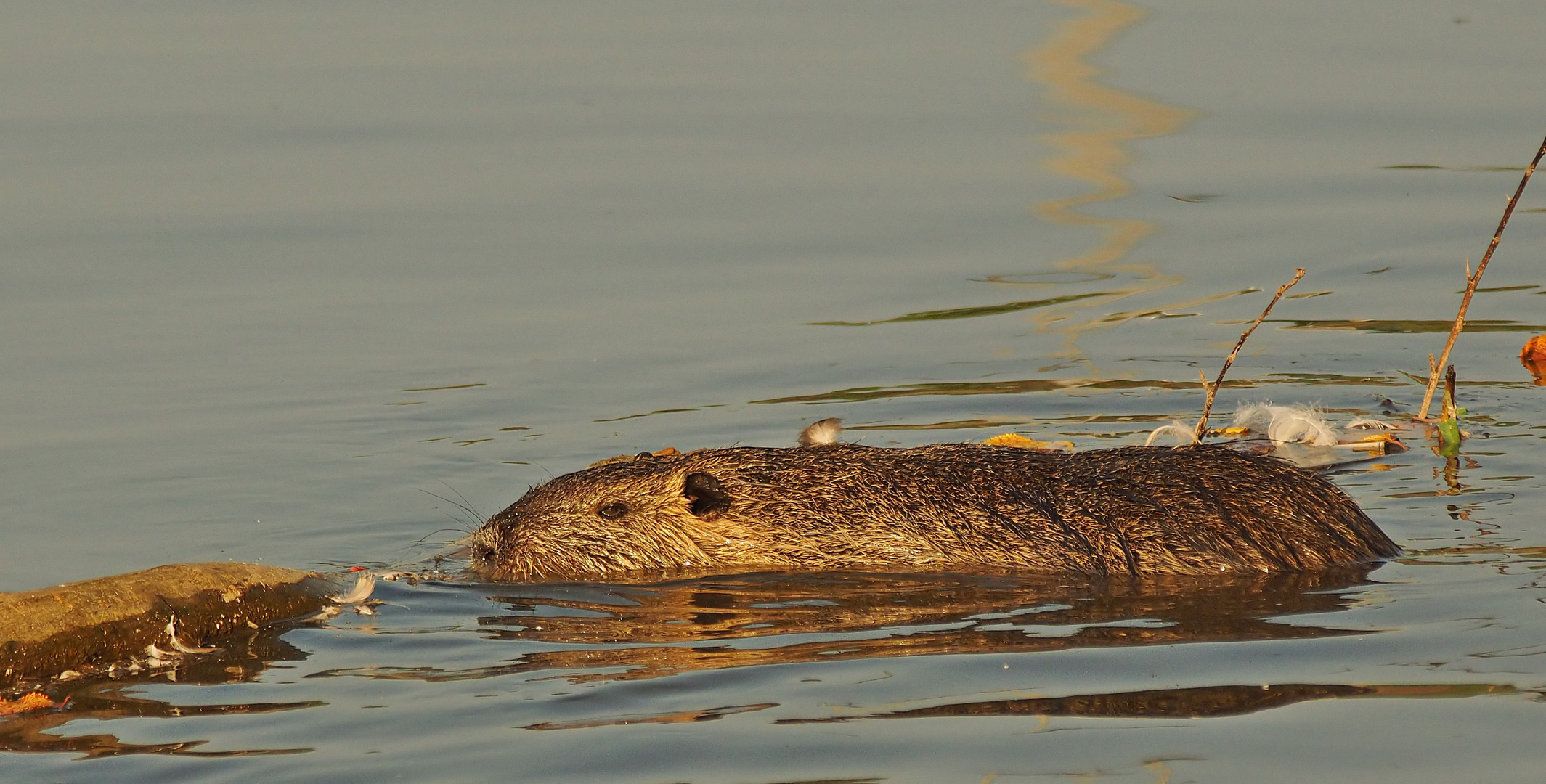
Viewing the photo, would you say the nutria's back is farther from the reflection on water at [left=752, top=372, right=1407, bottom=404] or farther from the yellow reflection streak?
the yellow reflection streak

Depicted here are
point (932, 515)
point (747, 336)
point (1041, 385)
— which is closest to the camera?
point (932, 515)

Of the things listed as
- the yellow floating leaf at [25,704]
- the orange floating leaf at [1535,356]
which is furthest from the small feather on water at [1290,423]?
the yellow floating leaf at [25,704]

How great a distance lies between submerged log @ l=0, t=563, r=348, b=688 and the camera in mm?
7266

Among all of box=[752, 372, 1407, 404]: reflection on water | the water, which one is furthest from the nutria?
box=[752, 372, 1407, 404]: reflection on water

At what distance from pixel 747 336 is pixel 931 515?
171 inches

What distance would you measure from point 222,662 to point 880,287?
282 inches

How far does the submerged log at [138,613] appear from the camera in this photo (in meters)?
7.27

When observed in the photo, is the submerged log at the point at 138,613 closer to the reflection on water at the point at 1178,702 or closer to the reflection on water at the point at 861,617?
the reflection on water at the point at 861,617

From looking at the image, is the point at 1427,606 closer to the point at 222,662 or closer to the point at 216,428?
the point at 222,662

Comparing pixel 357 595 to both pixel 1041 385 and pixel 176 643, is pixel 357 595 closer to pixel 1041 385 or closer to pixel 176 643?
pixel 176 643

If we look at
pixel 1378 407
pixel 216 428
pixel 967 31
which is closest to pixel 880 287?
pixel 1378 407

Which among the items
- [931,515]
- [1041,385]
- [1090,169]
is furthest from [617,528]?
[1090,169]

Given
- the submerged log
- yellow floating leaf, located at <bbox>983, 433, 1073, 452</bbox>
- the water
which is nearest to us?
the water

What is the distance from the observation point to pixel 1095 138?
1744cm
